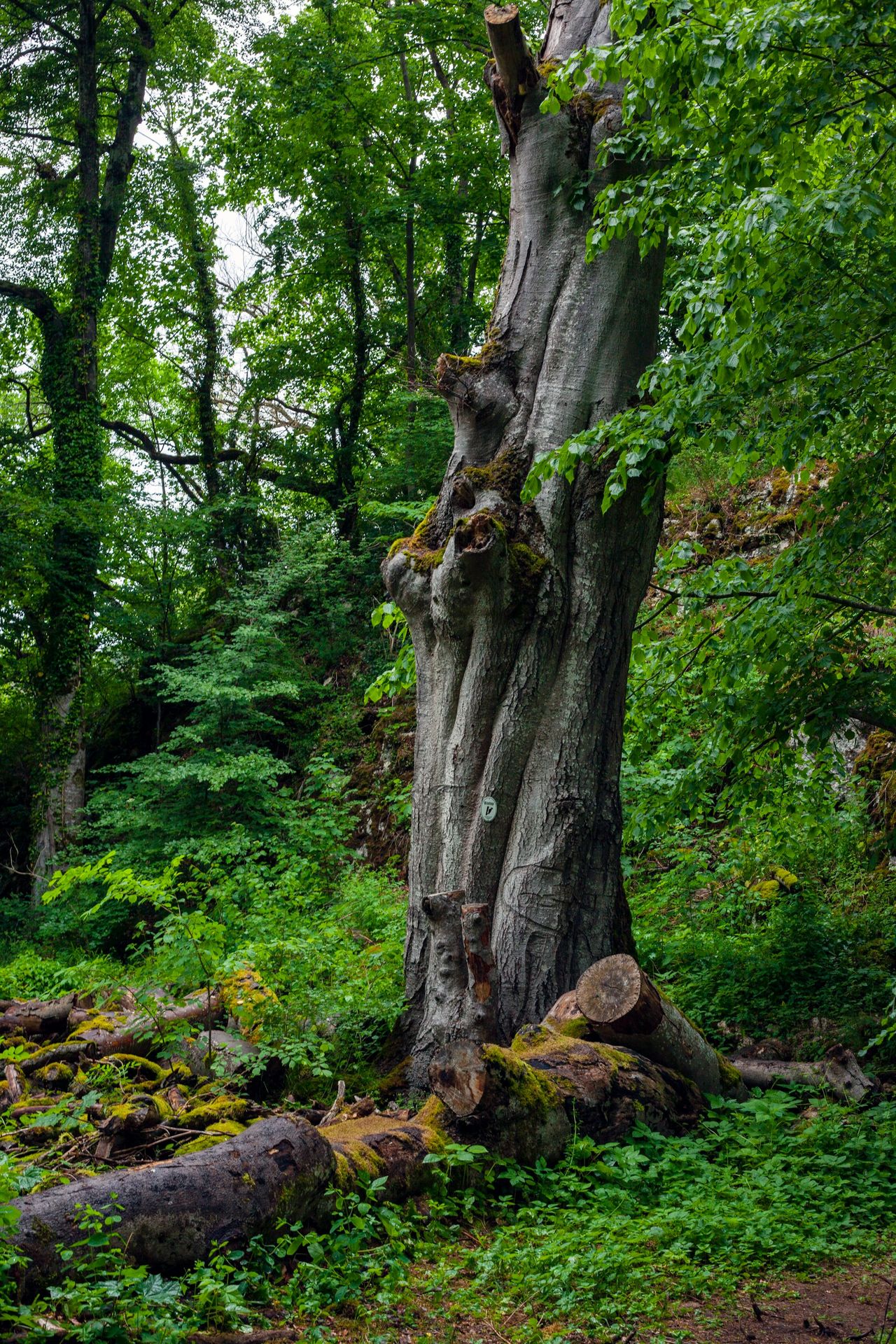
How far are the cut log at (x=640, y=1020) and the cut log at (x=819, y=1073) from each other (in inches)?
17.0

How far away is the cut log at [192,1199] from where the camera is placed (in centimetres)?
301

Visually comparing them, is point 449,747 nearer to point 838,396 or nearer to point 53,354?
point 838,396

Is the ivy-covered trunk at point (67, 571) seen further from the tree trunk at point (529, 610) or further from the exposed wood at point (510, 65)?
the exposed wood at point (510, 65)

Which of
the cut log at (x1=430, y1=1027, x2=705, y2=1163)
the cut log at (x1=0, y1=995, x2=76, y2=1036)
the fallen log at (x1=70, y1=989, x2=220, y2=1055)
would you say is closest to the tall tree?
the cut log at (x1=0, y1=995, x2=76, y2=1036)

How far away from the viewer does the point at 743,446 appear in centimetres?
522

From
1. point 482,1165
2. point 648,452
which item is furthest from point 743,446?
point 482,1165

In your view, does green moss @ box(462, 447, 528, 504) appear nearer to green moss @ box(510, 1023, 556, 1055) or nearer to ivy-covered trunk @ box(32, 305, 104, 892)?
green moss @ box(510, 1023, 556, 1055)

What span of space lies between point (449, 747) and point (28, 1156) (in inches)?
116

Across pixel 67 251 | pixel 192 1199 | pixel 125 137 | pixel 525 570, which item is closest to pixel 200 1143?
pixel 192 1199

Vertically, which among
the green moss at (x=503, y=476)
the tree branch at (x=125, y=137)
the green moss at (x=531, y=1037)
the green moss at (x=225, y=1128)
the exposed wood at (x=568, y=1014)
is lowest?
the green moss at (x=225, y=1128)

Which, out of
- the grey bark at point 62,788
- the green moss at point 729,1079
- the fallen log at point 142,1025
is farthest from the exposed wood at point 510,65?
the grey bark at point 62,788

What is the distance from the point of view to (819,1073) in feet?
18.5

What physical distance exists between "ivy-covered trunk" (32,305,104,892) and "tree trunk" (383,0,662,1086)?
32.4 feet

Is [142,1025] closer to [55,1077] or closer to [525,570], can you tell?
[55,1077]
